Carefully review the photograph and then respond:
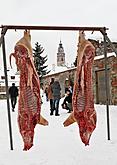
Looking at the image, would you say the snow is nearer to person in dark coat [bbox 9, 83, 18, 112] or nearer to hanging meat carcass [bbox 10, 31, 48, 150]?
hanging meat carcass [bbox 10, 31, 48, 150]

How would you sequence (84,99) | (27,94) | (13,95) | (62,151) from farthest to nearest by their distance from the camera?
1. (13,95)
2. (62,151)
3. (84,99)
4. (27,94)

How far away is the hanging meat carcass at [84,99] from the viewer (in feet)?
16.4

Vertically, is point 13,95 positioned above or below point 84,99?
below

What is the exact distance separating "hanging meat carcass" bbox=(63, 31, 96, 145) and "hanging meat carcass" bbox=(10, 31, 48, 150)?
1.67ft

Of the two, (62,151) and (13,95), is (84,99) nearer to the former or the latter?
(62,151)

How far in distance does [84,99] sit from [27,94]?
2.83 feet

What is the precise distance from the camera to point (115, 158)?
5.68 metres

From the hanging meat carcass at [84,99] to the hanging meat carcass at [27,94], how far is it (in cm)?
51

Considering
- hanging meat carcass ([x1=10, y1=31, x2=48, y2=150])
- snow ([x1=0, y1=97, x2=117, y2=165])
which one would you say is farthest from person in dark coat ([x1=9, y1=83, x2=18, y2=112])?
hanging meat carcass ([x1=10, y1=31, x2=48, y2=150])

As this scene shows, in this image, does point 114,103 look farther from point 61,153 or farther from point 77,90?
point 77,90

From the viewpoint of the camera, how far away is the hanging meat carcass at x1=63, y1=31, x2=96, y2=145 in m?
5.00

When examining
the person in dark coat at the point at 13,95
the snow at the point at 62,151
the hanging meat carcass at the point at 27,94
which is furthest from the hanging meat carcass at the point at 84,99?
the person in dark coat at the point at 13,95

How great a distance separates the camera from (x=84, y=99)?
505 cm

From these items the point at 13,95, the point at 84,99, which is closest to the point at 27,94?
the point at 84,99
